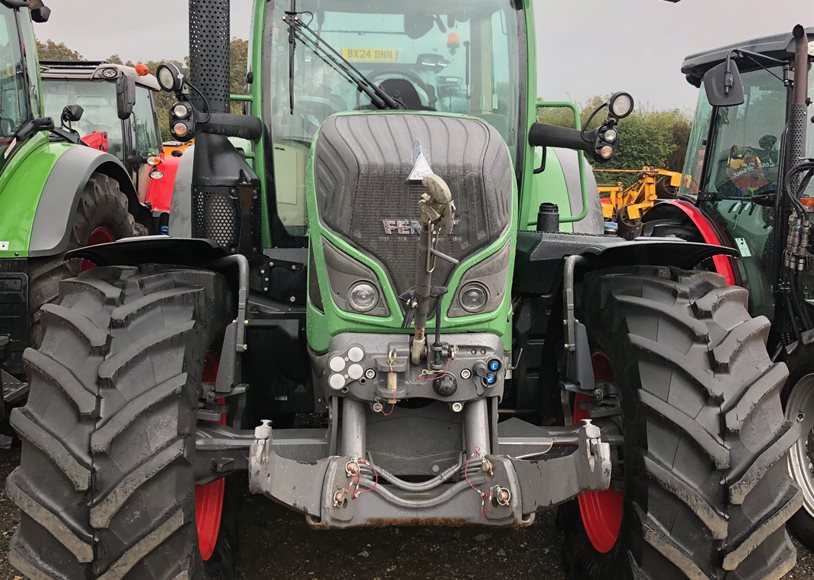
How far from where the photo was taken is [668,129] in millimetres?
24953

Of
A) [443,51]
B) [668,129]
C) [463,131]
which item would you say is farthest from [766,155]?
[668,129]

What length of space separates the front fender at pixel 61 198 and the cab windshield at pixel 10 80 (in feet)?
1.16

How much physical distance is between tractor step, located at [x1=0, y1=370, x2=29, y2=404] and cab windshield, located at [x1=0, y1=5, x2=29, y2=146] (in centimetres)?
151

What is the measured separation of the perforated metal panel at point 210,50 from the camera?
3387mm

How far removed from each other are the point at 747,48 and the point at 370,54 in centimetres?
332

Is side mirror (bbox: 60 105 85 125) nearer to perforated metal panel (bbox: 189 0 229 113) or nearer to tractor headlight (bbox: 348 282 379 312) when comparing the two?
perforated metal panel (bbox: 189 0 229 113)

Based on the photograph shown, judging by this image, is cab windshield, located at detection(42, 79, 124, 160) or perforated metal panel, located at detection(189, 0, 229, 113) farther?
cab windshield, located at detection(42, 79, 124, 160)

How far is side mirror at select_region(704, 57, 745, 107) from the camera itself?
439cm

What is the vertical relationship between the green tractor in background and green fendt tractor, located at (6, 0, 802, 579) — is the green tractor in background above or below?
above

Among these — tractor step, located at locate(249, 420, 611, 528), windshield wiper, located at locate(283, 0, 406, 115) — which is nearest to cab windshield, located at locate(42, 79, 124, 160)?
windshield wiper, located at locate(283, 0, 406, 115)

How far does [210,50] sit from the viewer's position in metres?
3.42

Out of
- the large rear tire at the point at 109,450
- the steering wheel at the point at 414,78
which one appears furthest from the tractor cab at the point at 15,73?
the large rear tire at the point at 109,450

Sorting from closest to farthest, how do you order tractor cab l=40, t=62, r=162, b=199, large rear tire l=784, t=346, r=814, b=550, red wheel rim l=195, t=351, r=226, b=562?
red wheel rim l=195, t=351, r=226, b=562 < large rear tire l=784, t=346, r=814, b=550 < tractor cab l=40, t=62, r=162, b=199

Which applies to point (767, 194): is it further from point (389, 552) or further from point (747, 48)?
point (389, 552)
